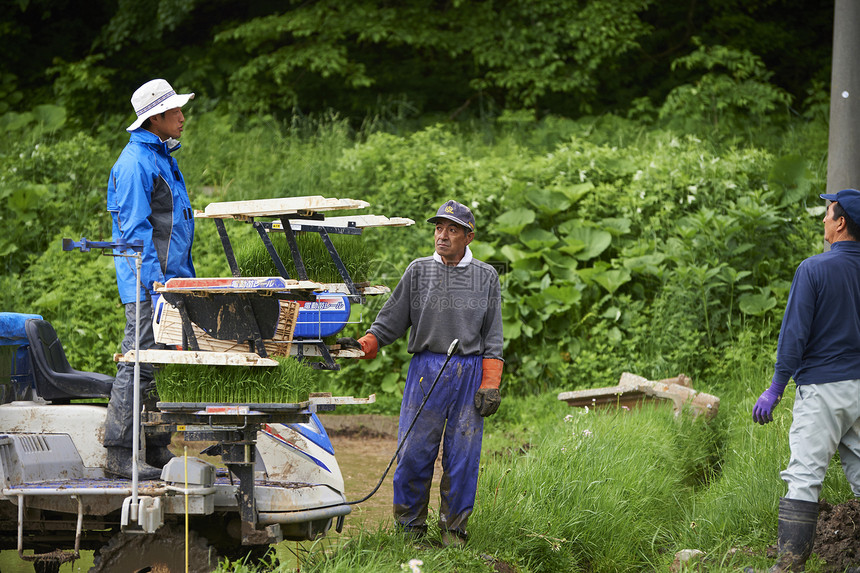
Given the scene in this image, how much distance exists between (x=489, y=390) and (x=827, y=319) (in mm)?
1823

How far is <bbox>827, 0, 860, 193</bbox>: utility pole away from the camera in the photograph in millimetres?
6938

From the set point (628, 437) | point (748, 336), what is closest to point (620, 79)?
point (748, 336)

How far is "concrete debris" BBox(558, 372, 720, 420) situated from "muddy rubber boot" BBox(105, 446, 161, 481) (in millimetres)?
4177

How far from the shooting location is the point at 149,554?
14.7 feet

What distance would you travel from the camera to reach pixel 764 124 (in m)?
13.6

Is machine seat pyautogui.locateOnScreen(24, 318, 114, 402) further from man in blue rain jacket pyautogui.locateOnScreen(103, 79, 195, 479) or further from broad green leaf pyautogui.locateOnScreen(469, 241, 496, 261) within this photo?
broad green leaf pyautogui.locateOnScreen(469, 241, 496, 261)

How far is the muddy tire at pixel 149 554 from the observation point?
444 cm

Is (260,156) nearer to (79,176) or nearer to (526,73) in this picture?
(79,176)

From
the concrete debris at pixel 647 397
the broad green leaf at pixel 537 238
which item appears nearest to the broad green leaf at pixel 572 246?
the broad green leaf at pixel 537 238

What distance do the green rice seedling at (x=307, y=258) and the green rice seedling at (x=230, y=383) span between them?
0.68m

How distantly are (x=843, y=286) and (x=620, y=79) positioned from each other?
11.7 meters

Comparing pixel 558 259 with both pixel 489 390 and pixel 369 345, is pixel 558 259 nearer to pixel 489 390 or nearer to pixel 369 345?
pixel 489 390

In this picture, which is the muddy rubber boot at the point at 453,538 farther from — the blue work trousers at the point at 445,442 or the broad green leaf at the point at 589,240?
the broad green leaf at the point at 589,240

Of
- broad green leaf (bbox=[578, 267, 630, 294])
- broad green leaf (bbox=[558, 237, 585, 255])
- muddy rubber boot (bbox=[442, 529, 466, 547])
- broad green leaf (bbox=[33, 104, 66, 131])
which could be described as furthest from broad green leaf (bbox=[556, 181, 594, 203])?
broad green leaf (bbox=[33, 104, 66, 131])
